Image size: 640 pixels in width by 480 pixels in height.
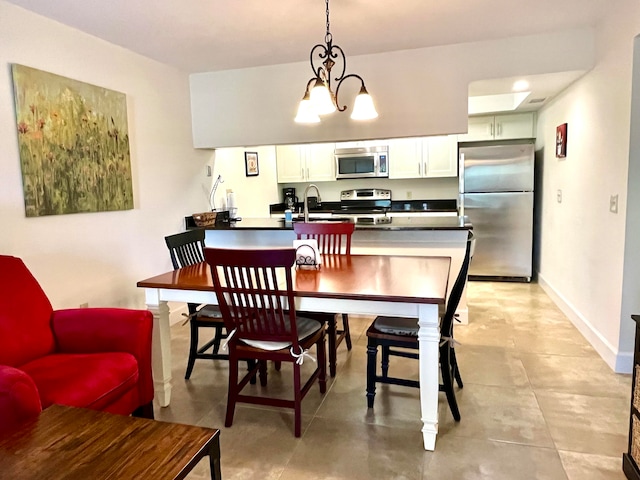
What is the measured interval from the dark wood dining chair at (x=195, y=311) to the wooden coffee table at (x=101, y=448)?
3.89ft

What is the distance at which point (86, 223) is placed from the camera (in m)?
2.97

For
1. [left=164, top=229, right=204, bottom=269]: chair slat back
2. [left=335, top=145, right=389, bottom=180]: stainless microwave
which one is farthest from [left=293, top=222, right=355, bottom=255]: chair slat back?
[left=335, top=145, right=389, bottom=180]: stainless microwave

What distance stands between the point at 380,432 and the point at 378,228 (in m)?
1.79

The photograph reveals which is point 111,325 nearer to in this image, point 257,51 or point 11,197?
point 11,197

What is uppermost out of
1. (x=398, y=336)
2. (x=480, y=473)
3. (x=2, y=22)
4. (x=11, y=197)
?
(x=2, y=22)

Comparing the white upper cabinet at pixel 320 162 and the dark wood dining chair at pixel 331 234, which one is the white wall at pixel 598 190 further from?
the white upper cabinet at pixel 320 162

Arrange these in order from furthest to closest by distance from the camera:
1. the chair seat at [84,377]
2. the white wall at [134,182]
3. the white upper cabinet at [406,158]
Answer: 1. the white upper cabinet at [406,158]
2. the white wall at [134,182]
3. the chair seat at [84,377]

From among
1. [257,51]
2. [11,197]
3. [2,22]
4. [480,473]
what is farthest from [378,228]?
[2,22]

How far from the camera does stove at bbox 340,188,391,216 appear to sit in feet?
19.3

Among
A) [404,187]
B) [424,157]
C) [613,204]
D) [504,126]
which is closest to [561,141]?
[504,126]

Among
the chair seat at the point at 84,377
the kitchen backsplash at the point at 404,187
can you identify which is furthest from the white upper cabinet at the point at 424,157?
the chair seat at the point at 84,377

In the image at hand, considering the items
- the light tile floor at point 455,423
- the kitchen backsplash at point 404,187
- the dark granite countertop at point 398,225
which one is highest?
the kitchen backsplash at point 404,187

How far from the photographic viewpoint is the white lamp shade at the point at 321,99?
2230 millimetres

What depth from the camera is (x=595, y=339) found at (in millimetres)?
3111
